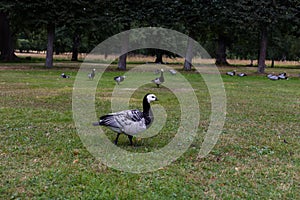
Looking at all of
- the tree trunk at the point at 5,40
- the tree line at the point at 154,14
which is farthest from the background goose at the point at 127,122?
the tree trunk at the point at 5,40

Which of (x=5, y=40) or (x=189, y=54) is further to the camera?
(x=5, y=40)

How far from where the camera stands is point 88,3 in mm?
26000

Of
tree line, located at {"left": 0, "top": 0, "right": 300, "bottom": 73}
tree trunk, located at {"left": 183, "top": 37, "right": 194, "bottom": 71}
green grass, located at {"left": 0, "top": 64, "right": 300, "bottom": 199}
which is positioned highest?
tree line, located at {"left": 0, "top": 0, "right": 300, "bottom": 73}

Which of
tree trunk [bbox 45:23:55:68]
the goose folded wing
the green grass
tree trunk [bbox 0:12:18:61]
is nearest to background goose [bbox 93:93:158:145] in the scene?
the goose folded wing

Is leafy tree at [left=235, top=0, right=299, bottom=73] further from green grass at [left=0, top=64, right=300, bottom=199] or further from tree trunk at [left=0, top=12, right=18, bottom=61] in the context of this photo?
tree trunk at [left=0, top=12, right=18, bottom=61]

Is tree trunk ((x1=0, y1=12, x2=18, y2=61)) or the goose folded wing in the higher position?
tree trunk ((x1=0, y1=12, x2=18, y2=61))

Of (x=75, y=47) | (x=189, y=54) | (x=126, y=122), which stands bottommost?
(x=126, y=122)

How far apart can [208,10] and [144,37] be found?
14.2 meters

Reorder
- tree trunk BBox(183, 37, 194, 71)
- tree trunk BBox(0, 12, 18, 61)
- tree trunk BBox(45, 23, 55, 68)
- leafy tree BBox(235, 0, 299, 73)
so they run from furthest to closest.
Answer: tree trunk BBox(0, 12, 18, 61)
tree trunk BBox(183, 37, 194, 71)
tree trunk BBox(45, 23, 55, 68)
leafy tree BBox(235, 0, 299, 73)

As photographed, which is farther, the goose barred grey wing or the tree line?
the tree line

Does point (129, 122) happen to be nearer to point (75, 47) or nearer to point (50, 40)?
point (50, 40)

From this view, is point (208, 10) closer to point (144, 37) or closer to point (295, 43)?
point (144, 37)

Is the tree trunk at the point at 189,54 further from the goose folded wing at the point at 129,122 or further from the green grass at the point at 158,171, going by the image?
the goose folded wing at the point at 129,122

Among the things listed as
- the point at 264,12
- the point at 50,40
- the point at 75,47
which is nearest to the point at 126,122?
the point at 50,40
